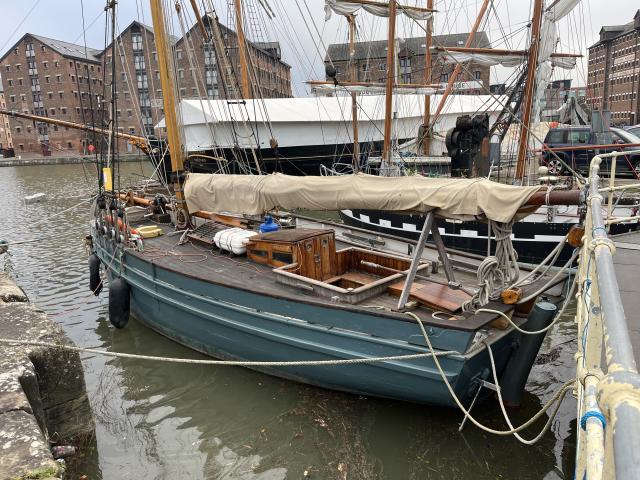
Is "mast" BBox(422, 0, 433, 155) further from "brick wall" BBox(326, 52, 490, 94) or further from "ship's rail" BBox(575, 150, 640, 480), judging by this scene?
"brick wall" BBox(326, 52, 490, 94)

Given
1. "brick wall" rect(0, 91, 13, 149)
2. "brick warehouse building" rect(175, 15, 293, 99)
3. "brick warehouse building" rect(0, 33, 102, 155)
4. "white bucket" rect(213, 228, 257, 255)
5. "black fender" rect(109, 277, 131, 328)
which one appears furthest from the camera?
"brick wall" rect(0, 91, 13, 149)

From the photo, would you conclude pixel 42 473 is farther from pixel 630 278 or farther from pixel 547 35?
pixel 547 35

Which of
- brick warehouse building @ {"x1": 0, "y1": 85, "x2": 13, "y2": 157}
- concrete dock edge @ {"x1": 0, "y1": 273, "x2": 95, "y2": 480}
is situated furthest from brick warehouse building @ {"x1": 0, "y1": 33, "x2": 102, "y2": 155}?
concrete dock edge @ {"x1": 0, "y1": 273, "x2": 95, "y2": 480}

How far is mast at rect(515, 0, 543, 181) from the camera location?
39.8 feet

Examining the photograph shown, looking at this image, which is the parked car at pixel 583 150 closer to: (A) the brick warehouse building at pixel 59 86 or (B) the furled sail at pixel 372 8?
(B) the furled sail at pixel 372 8

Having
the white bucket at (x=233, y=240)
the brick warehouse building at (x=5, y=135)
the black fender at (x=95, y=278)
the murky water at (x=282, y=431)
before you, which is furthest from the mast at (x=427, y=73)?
the brick warehouse building at (x=5, y=135)

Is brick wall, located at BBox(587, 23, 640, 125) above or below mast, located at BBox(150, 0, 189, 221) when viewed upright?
above

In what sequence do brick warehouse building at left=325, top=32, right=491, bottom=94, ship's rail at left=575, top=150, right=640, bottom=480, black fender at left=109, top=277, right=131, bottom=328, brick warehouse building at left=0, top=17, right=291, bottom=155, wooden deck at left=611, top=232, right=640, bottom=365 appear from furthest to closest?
brick warehouse building at left=0, top=17, right=291, bottom=155, brick warehouse building at left=325, top=32, right=491, bottom=94, black fender at left=109, top=277, right=131, bottom=328, wooden deck at left=611, top=232, right=640, bottom=365, ship's rail at left=575, top=150, right=640, bottom=480

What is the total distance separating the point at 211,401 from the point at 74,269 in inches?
373

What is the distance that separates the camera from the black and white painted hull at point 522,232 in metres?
11.9

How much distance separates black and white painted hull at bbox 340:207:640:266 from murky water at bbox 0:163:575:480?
3.95 metres

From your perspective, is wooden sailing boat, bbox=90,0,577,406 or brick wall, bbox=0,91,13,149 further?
brick wall, bbox=0,91,13,149

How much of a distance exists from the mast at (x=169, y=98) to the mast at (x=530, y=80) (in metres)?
8.53

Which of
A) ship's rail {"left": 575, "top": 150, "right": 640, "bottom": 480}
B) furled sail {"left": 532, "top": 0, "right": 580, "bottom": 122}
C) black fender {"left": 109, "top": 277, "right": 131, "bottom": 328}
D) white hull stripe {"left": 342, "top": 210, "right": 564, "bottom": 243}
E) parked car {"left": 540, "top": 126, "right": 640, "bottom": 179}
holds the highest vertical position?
furled sail {"left": 532, "top": 0, "right": 580, "bottom": 122}
